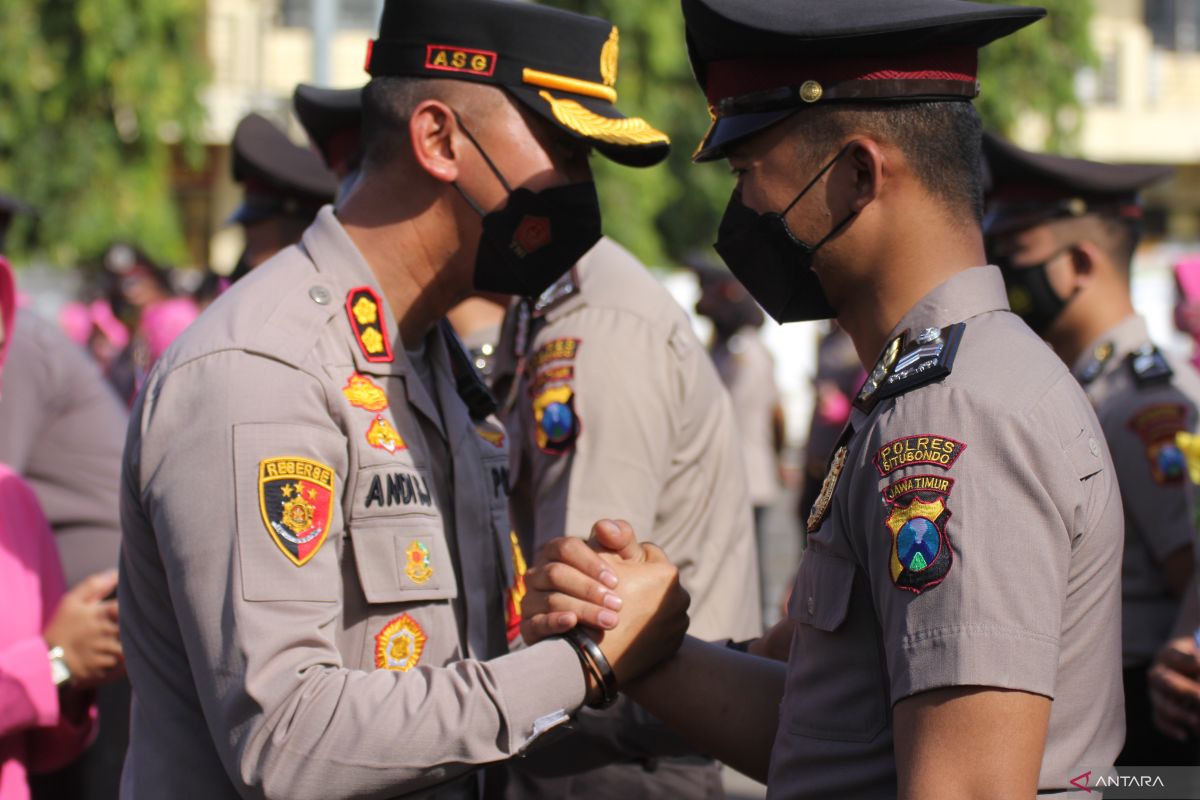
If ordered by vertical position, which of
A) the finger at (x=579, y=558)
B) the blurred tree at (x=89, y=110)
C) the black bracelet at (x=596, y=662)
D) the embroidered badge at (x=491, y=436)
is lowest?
the black bracelet at (x=596, y=662)

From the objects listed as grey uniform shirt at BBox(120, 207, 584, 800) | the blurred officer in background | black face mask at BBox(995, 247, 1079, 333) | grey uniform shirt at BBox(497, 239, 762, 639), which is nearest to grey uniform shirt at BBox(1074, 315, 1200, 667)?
black face mask at BBox(995, 247, 1079, 333)

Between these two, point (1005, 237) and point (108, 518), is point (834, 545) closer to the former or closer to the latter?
point (108, 518)

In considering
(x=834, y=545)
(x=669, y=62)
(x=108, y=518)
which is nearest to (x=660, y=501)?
(x=834, y=545)

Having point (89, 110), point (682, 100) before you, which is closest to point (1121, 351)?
point (682, 100)

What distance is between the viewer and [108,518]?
4.29m

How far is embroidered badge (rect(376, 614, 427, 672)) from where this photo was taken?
99.4 inches

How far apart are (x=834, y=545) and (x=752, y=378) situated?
8033mm

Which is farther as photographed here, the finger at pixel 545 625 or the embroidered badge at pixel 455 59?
the embroidered badge at pixel 455 59

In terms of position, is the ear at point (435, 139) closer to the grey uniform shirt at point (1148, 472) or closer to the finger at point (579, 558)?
the finger at point (579, 558)

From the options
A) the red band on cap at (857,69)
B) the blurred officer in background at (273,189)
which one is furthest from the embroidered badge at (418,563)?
the blurred officer in background at (273,189)

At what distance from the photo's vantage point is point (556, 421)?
3.49 metres

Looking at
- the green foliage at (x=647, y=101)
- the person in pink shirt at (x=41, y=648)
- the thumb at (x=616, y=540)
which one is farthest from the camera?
the green foliage at (x=647, y=101)

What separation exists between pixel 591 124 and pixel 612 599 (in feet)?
3.21

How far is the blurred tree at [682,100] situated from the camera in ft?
68.1
